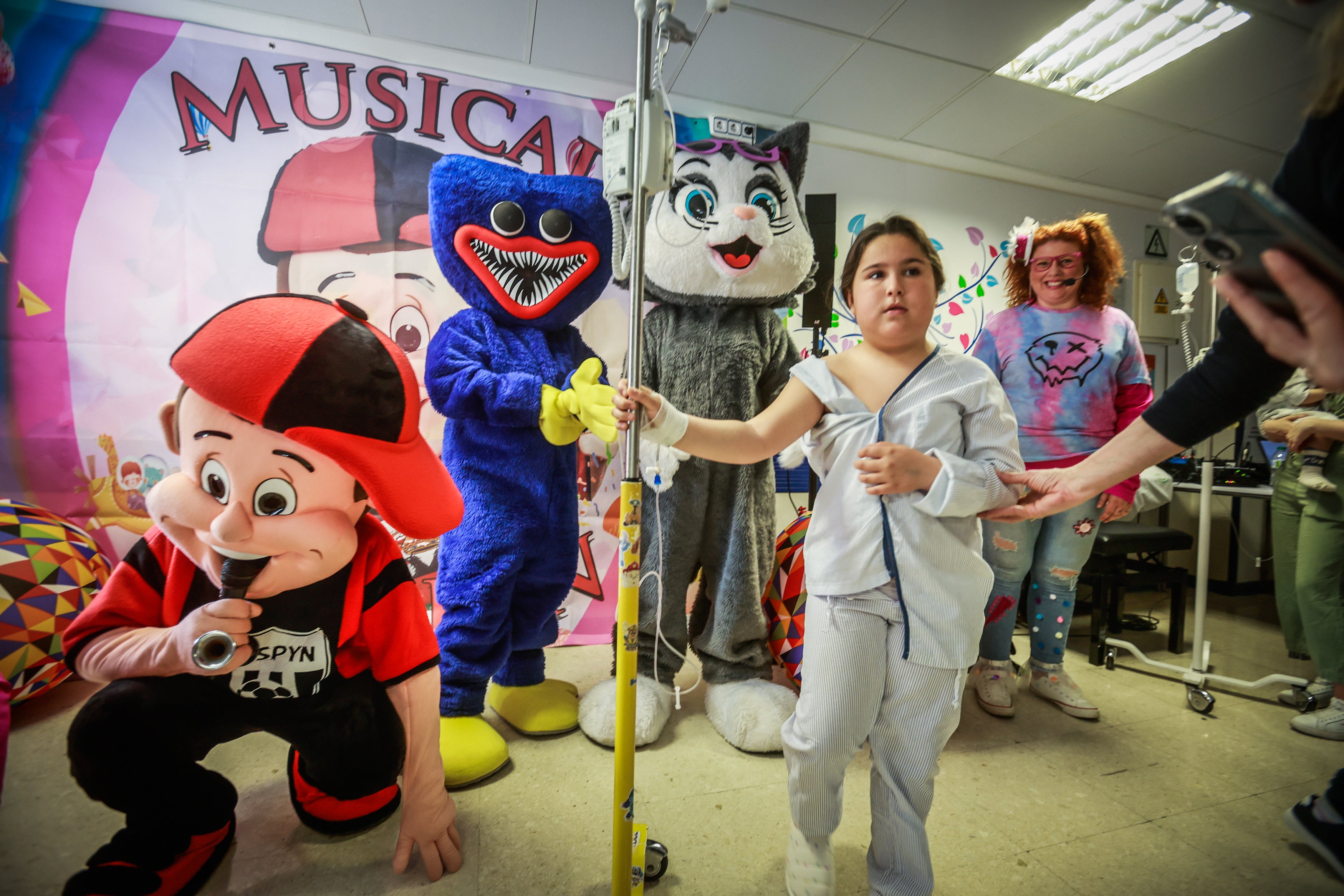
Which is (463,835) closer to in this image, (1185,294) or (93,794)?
(93,794)

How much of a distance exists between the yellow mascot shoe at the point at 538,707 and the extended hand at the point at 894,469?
1.11m

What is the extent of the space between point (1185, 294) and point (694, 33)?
1.98 meters

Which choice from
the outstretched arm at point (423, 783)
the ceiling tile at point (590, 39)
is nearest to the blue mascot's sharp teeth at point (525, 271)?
the outstretched arm at point (423, 783)

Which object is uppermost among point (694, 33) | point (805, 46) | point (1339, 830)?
point (805, 46)

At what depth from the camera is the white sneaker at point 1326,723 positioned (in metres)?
1.64

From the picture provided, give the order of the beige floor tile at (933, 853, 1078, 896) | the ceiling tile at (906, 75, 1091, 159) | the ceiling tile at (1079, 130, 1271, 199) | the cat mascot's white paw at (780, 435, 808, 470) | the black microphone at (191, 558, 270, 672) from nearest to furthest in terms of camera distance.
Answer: the black microphone at (191, 558, 270, 672), the beige floor tile at (933, 853, 1078, 896), the cat mascot's white paw at (780, 435, 808, 470), the ceiling tile at (906, 75, 1091, 159), the ceiling tile at (1079, 130, 1271, 199)

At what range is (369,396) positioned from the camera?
91cm

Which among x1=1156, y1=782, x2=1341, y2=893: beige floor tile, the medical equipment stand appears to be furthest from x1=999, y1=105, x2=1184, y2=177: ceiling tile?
x1=1156, y1=782, x2=1341, y2=893: beige floor tile

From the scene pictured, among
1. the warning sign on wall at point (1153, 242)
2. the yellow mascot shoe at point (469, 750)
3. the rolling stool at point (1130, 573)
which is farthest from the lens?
the warning sign on wall at point (1153, 242)

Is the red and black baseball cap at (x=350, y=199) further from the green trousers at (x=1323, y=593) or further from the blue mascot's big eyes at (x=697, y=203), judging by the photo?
the green trousers at (x=1323, y=593)

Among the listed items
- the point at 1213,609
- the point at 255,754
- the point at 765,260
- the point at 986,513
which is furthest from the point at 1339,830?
the point at 1213,609

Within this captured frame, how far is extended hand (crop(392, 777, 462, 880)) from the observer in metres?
1.03

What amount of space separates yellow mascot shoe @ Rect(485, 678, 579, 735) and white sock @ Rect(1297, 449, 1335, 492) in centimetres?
242

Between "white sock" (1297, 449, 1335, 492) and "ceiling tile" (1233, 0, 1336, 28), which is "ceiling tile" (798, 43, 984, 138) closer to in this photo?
"white sock" (1297, 449, 1335, 492)
